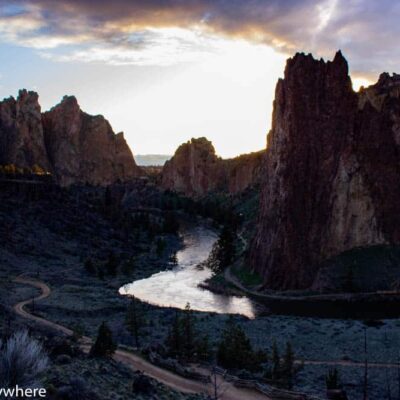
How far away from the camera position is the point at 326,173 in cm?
8025

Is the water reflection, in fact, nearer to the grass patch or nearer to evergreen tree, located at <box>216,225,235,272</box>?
evergreen tree, located at <box>216,225,235,272</box>

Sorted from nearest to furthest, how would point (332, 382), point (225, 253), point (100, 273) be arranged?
point (332, 382), point (100, 273), point (225, 253)

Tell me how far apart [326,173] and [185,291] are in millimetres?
25073

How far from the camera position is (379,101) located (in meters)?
82.8

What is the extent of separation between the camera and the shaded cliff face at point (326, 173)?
77438 mm

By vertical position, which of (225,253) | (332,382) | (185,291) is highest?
(225,253)

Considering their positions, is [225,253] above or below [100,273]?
above

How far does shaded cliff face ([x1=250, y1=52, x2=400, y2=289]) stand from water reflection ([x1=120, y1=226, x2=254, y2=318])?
27.8ft

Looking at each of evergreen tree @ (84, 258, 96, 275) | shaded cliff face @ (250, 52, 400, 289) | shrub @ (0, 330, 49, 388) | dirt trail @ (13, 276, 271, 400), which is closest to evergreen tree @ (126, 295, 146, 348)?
dirt trail @ (13, 276, 271, 400)

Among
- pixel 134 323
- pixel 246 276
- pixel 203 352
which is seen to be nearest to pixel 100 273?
pixel 246 276

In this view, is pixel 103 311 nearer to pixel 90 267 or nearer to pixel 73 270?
pixel 90 267

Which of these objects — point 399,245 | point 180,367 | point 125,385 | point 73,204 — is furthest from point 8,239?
point 125,385

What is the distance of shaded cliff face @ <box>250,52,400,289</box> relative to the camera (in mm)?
77438

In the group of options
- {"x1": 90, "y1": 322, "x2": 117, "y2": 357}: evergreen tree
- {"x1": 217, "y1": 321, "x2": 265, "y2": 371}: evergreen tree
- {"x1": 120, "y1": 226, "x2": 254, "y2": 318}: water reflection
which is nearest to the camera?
{"x1": 90, "y1": 322, "x2": 117, "y2": 357}: evergreen tree
